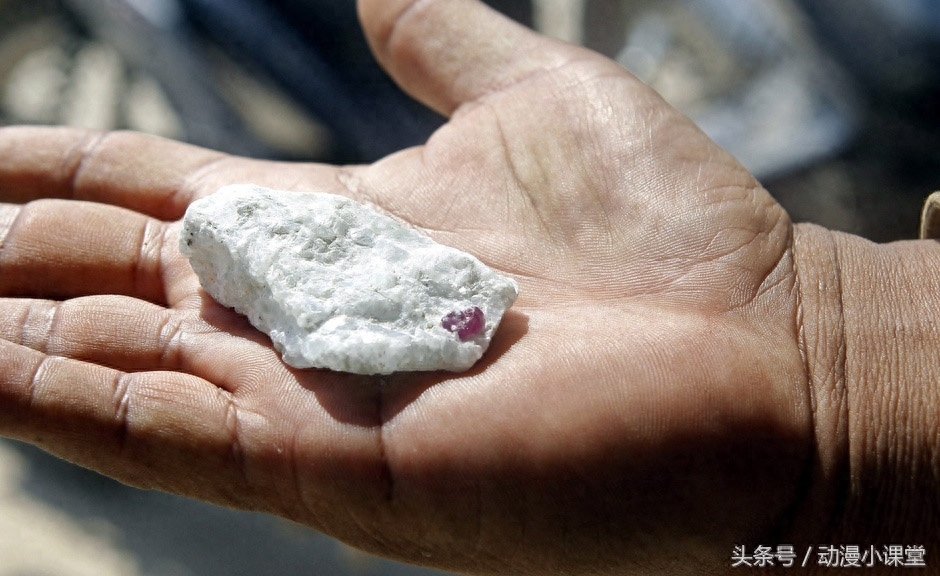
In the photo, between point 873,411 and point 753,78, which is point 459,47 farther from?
point 753,78

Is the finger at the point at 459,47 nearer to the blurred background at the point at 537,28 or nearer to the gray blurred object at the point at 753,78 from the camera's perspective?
the blurred background at the point at 537,28

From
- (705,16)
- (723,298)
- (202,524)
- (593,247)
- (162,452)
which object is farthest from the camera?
(705,16)

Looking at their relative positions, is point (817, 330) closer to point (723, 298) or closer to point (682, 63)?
point (723, 298)

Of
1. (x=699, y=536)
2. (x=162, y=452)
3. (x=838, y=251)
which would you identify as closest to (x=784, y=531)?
(x=699, y=536)

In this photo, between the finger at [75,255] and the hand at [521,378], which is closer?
the hand at [521,378]

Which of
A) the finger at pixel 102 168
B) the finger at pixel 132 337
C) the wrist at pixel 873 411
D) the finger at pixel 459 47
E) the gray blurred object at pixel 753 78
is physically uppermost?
the gray blurred object at pixel 753 78

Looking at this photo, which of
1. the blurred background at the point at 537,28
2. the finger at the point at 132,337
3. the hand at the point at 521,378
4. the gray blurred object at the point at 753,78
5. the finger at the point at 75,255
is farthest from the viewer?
the gray blurred object at the point at 753,78

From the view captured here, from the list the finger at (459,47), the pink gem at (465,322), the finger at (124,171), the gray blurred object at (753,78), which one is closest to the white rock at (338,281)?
the pink gem at (465,322)
